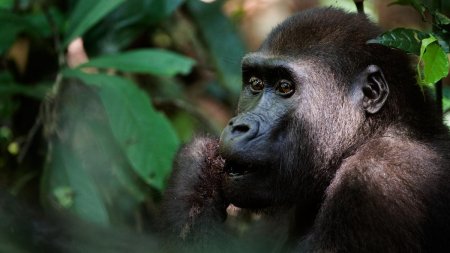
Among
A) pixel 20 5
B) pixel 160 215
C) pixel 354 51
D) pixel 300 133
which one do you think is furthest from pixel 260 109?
pixel 20 5

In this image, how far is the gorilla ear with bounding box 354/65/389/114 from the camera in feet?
12.7

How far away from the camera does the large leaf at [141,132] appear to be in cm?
523

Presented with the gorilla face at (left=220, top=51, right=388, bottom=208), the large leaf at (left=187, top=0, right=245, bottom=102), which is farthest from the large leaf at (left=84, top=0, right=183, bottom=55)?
the gorilla face at (left=220, top=51, right=388, bottom=208)

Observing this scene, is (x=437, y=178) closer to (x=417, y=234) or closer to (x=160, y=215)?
(x=417, y=234)

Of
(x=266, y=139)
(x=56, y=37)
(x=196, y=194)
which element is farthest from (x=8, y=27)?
(x=266, y=139)

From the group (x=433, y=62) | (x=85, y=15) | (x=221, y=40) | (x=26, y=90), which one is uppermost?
(x=433, y=62)

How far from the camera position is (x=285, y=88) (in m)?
3.98

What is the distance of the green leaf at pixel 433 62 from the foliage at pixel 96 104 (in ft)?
5.50

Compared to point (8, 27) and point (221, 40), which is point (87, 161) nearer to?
point (8, 27)

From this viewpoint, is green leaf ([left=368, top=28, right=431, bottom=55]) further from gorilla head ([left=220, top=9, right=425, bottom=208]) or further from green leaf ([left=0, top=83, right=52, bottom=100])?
green leaf ([left=0, top=83, right=52, bottom=100])

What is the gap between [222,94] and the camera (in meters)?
7.93

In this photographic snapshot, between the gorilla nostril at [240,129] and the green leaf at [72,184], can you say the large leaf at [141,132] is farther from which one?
the gorilla nostril at [240,129]

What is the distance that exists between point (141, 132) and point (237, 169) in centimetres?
161

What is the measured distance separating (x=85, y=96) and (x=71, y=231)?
7.60ft
